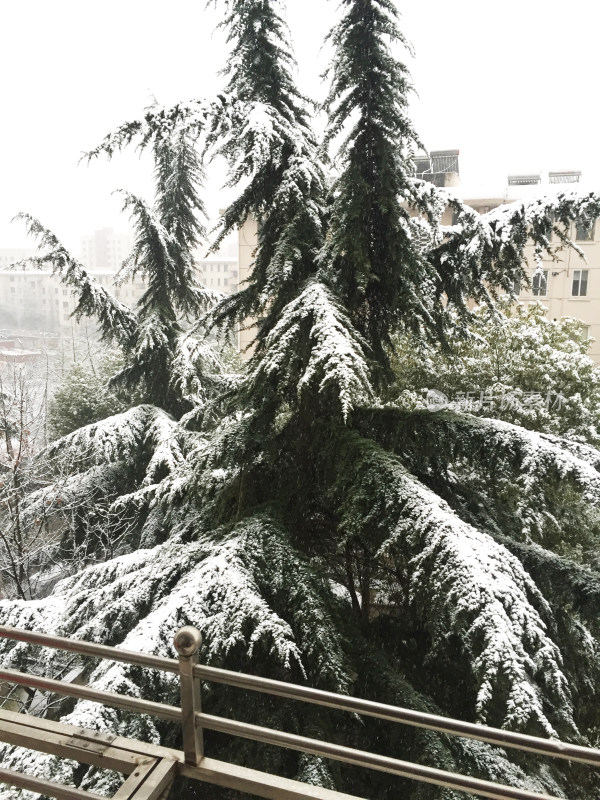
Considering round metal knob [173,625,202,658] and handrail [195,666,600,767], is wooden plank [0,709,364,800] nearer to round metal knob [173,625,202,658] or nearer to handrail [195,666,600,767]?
handrail [195,666,600,767]

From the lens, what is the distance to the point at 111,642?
3.17 m

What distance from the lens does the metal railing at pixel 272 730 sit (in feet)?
4.82

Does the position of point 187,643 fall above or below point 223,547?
above

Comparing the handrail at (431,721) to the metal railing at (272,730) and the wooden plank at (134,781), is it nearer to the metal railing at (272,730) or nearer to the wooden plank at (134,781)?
the metal railing at (272,730)

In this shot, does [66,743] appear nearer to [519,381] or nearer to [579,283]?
[519,381]

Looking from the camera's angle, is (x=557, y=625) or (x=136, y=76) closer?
(x=557, y=625)

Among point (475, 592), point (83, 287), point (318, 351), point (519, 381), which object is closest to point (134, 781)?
point (475, 592)

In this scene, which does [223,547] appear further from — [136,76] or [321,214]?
[136,76]

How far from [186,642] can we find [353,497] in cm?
130

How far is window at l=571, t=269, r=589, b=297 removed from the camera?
15.4 meters

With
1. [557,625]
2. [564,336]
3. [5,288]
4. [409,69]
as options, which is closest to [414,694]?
[557,625]

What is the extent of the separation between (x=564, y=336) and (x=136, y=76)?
7.38m

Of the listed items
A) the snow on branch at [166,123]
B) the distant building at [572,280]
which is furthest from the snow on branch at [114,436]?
the distant building at [572,280]

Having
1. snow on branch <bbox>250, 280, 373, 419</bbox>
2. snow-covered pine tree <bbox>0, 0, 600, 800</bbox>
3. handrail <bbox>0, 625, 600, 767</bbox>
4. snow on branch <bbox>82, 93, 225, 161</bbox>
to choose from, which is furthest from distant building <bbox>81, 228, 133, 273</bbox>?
handrail <bbox>0, 625, 600, 767</bbox>
